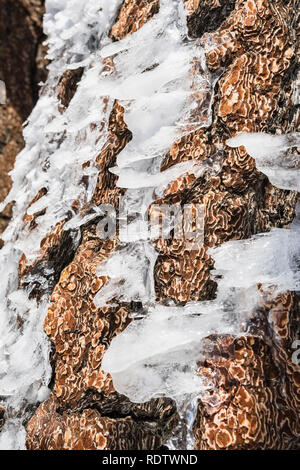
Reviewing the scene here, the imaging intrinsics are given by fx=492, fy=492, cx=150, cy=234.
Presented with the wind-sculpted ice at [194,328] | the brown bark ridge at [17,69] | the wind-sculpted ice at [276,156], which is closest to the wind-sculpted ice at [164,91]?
the wind-sculpted ice at [276,156]

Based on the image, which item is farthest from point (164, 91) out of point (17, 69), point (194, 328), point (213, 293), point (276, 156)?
point (17, 69)

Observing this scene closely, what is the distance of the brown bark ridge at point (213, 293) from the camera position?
1.50 m

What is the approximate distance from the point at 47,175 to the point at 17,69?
130 centimetres

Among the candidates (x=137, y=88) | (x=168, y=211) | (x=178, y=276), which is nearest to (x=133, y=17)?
(x=137, y=88)

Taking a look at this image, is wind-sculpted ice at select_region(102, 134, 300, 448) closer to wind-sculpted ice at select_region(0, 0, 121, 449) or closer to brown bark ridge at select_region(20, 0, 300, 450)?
brown bark ridge at select_region(20, 0, 300, 450)

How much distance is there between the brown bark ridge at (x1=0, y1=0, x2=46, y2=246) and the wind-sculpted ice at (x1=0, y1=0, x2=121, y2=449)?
36 centimetres

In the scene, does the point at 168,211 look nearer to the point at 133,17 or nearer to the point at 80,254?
the point at 80,254

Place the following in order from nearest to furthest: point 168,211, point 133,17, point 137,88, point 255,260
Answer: point 255,260 < point 168,211 < point 137,88 < point 133,17

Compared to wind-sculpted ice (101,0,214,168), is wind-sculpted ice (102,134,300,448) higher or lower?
lower

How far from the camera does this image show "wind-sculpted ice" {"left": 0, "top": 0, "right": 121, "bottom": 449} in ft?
6.50

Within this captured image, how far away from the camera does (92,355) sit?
174cm

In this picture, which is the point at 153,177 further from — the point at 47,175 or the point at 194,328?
the point at 47,175

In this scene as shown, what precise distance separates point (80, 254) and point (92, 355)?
0.42 meters

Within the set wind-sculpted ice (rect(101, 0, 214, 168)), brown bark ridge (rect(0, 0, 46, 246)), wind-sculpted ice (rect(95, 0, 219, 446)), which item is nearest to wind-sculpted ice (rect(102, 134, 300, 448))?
wind-sculpted ice (rect(95, 0, 219, 446))
